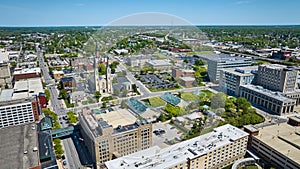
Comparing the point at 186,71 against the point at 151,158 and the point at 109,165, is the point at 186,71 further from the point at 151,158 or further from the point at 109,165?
the point at 109,165

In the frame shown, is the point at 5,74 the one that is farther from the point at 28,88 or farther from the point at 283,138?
the point at 283,138

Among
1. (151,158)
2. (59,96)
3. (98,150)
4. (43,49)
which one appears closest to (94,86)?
(98,150)

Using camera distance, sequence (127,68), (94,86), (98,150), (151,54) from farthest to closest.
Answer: (94,86)
(98,150)
(127,68)
(151,54)

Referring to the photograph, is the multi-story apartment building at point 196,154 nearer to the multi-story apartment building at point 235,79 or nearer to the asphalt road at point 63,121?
the asphalt road at point 63,121

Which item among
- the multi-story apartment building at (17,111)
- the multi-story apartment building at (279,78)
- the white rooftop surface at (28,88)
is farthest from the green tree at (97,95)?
the multi-story apartment building at (279,78)

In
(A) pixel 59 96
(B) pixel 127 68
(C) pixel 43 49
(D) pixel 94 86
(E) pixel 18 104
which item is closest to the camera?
(B) pixel 127 68

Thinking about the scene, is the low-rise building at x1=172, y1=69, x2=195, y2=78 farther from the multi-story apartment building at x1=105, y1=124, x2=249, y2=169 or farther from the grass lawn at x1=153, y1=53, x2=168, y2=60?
the multi-story apartment building at x1=105, y1=124, x2=249, y2=169
